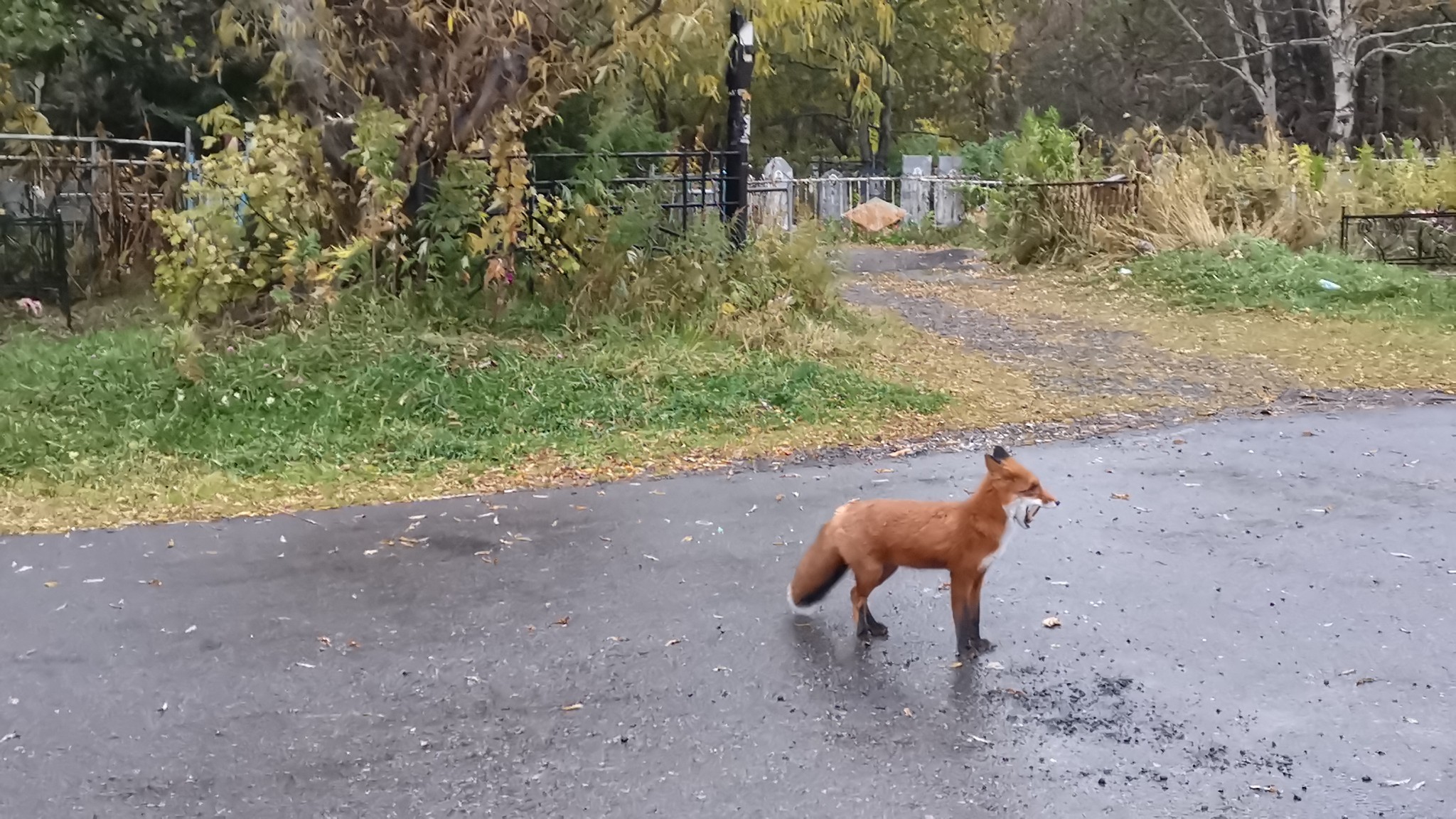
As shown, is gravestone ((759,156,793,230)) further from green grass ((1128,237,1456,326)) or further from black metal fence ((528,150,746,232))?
black metal fence ((528,150,746,232))

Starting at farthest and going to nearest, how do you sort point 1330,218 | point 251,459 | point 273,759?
point 1330,218
point 251,459
point 273,759

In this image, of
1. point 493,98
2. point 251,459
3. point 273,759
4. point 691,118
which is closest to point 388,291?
point 493,98

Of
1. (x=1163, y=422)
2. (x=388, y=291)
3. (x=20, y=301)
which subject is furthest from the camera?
(x=20, y=301)

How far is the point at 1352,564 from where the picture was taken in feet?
18.2

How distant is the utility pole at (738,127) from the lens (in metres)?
11.7

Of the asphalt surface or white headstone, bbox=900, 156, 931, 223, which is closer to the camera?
the asphalt surface

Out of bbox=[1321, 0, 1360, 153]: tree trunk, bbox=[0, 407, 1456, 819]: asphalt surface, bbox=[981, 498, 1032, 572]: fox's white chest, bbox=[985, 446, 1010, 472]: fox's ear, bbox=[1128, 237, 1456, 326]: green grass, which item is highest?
bbox=[1321, 0, 1360, 153]: tree trunk

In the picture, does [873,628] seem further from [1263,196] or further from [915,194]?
[915,194]

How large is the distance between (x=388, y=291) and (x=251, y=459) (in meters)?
2.76

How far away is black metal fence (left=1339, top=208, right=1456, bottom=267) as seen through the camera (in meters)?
15.6

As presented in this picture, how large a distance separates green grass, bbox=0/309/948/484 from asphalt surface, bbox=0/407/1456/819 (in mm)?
1139

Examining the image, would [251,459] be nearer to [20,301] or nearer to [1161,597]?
[1161,597]

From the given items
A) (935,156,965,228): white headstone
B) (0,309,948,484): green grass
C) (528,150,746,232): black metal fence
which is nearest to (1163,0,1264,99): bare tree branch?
(935,156,965,228): white headstone

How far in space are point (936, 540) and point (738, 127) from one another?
8134 mm
